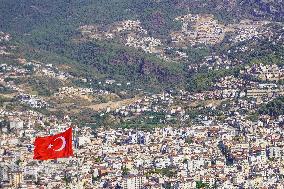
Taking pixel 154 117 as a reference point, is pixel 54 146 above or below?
below

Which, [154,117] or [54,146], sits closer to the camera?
[54,146]

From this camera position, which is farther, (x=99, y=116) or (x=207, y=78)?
(x=207, y=78)

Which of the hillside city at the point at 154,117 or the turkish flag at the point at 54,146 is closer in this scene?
the turkish flag at the point at 54,146

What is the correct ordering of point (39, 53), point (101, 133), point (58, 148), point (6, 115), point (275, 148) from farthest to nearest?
1. point (39, 53)
2. point (6, 115)
3. point (101, 133)
4. point (275, 148)
5. point (58, 148)

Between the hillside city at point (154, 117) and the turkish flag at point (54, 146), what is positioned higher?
the hillside city at point (154, 117)

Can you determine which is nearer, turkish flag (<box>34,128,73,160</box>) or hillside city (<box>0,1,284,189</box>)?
turkish flag (<box>34,128,73,160</box>)

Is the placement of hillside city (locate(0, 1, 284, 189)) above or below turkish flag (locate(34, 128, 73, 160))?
above

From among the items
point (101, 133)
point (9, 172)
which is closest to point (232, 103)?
point (101, 133)

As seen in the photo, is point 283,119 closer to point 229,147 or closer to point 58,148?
point 229,147
